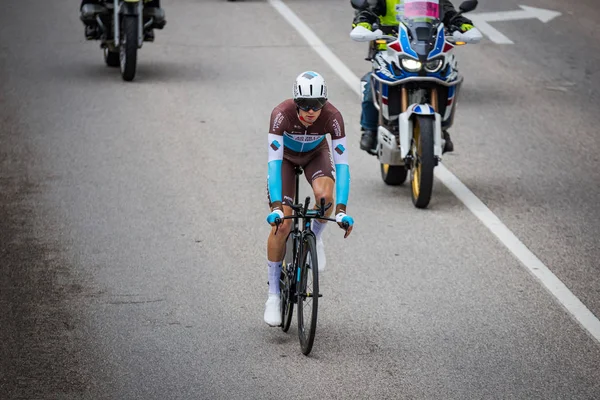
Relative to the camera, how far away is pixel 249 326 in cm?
861

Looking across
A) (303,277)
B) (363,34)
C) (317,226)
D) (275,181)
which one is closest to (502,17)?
(363,34)

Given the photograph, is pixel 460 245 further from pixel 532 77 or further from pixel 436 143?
pixel 532 77

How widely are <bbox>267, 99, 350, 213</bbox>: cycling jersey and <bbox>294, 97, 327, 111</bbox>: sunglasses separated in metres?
0.23

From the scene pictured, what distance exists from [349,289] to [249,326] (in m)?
→ 1.14

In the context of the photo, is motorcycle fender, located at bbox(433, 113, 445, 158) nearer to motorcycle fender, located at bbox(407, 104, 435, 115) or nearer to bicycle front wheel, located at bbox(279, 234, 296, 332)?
motorcycle fender, located at bbox(407, 104, 435, 115)

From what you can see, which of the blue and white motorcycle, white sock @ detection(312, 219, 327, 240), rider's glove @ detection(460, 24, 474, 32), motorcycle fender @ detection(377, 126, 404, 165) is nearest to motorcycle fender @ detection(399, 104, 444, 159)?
the blue and white motorcycle

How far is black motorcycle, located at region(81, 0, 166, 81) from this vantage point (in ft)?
53.9

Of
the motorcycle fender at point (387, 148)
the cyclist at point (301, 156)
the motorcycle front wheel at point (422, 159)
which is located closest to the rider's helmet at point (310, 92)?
the cyclist at point (301, 156)

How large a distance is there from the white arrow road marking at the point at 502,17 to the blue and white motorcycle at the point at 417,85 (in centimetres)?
863

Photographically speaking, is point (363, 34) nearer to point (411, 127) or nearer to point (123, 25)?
point (411, 127)

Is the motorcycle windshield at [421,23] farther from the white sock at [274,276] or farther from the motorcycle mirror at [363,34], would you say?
the white sock at [274,276]

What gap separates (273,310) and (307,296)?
24.1 inches

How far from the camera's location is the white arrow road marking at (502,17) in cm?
2055

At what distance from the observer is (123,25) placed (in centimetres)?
1645
